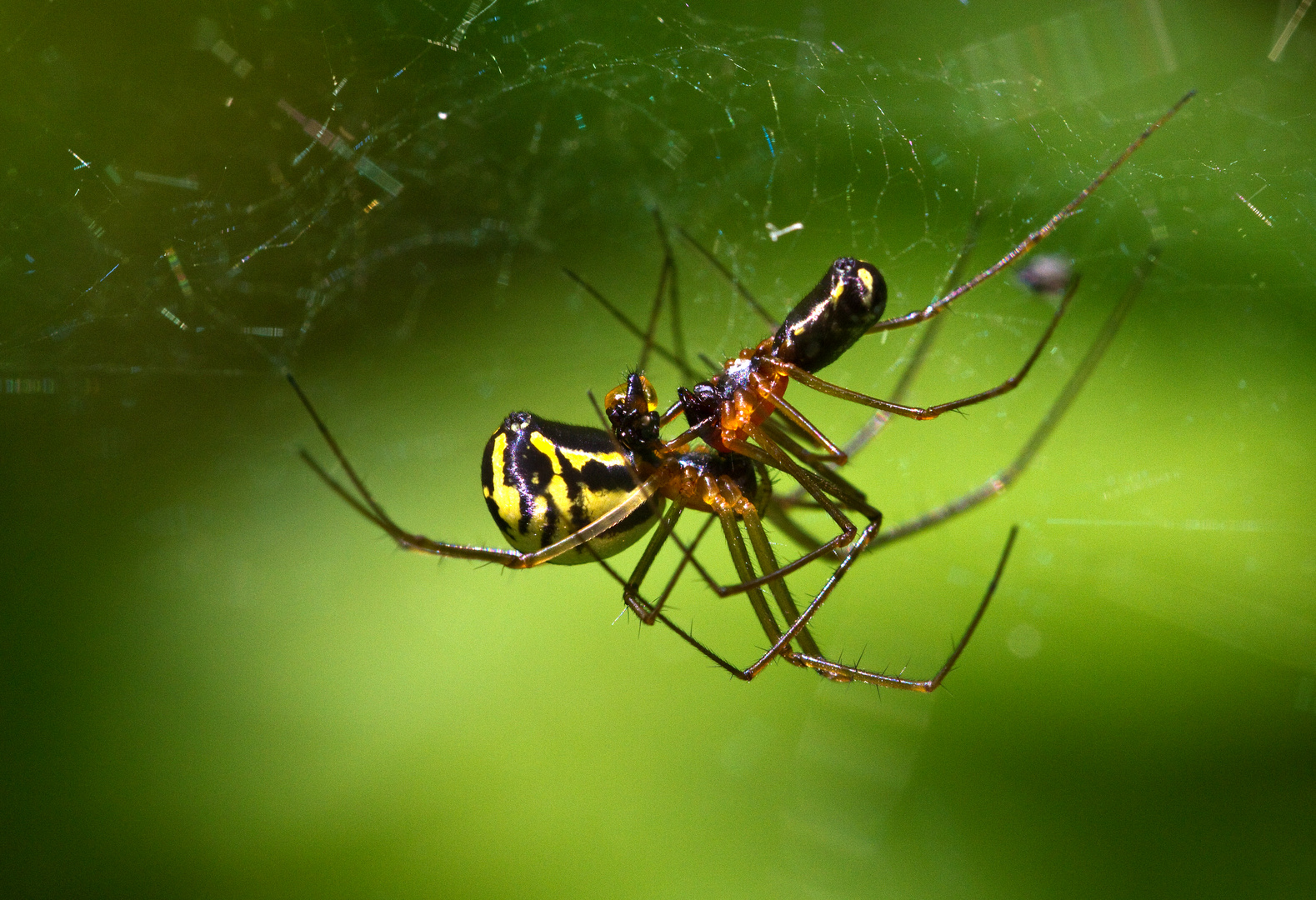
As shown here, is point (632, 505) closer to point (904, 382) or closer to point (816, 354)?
point (816, 354)

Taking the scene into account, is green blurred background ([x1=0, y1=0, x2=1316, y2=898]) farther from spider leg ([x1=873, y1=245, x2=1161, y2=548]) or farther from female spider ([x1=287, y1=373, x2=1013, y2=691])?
female spider ([x1=287, y1=373, x2=1013, y2=691])

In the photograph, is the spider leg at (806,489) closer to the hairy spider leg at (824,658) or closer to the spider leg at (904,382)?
the hairy spider leg at (824,658)

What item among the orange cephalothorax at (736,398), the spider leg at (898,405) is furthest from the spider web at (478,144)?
the orange cephalothorax at (736,398)

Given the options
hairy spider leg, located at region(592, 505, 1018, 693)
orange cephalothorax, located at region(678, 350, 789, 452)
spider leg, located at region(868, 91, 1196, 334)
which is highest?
spider leg, located at region(868, 91, 1196, 334)

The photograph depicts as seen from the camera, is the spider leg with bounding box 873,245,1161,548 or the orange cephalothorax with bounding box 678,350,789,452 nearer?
the orange cephalothorax with bounding box 678,350,789,452

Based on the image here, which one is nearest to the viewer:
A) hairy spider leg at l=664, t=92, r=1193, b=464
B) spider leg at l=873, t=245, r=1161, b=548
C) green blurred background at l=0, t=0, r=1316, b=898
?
hairy spider leg at l=664, t=92, r=1193, b=464

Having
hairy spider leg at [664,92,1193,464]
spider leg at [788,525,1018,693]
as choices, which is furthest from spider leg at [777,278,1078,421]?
spider leg at [788,525,1018,693]
